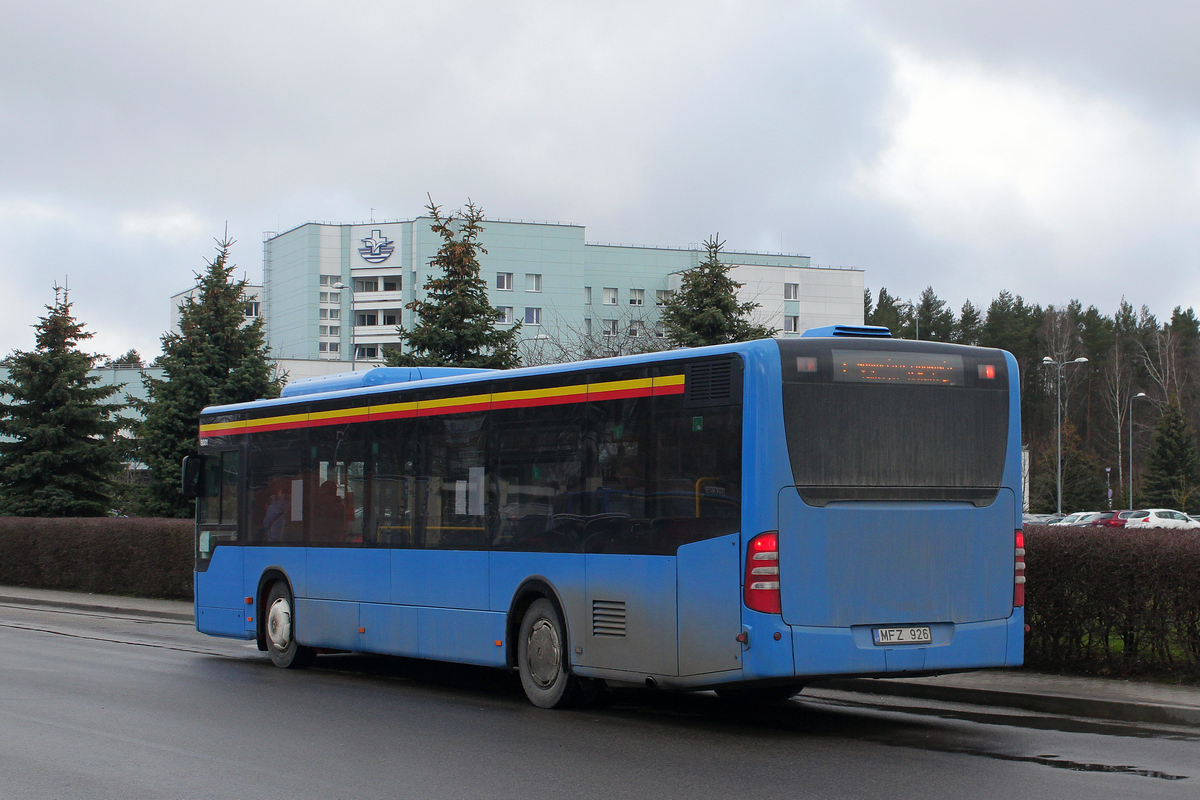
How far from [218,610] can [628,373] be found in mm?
8239

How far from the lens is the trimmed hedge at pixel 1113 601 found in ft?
36.8

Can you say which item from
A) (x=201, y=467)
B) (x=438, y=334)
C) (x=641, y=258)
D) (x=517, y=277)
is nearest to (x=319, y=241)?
(x=517, y=277)

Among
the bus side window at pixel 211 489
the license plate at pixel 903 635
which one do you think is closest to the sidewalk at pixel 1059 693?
the license plate at pixel 903 635

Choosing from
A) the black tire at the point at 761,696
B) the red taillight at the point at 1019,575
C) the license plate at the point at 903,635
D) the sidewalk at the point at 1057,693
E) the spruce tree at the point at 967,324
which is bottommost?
the black tire at the point at 761,696

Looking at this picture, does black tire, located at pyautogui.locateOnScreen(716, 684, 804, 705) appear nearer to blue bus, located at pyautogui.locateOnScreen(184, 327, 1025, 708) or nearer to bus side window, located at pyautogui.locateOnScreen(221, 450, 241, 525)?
blue bus, located at pyautogui.locateOnScreen(184, 327, 1025, 708)

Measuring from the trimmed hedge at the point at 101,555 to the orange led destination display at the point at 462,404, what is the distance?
9.97 m

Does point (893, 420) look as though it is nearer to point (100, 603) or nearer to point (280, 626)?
point (280, 626)

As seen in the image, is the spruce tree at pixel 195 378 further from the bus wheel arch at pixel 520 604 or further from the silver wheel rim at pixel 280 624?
the bus wheel arch at pixel 520 604

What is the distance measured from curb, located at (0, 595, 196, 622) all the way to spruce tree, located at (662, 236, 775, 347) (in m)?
10.3

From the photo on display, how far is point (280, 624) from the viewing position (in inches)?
588

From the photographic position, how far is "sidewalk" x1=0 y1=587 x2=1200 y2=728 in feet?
32.7

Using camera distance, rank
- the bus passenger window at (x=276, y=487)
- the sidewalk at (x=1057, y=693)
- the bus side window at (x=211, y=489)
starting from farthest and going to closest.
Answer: the bus side window at (x=211, y=489)
the bus passenger window at (x=276, y=487)
the sidewalk at (x=1057, y=693)

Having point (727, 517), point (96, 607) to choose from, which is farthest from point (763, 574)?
point (96, 607)

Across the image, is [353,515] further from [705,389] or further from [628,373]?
[705,389]
